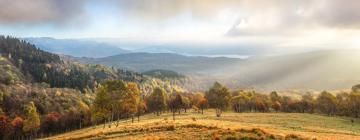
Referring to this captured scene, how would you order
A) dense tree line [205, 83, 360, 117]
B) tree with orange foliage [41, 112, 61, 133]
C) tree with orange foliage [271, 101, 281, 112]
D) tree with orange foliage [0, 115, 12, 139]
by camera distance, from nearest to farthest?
dense tree line [205, 83, 360, 117] < tree with orange foliage [0, 115, 12, 139] < tree with orange foliage [41, 112, 61, 133] < tree with orange foliage [271, 101, 281, 112]

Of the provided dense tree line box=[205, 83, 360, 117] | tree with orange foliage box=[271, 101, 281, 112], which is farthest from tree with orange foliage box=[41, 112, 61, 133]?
tree with orange foliage box=[271, 101, 281, 112]

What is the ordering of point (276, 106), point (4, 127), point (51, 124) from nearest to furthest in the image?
point (4, 127), point (51, 124), point (276, 106)

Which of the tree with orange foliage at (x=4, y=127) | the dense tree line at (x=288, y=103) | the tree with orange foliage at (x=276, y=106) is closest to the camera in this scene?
the dense tree line at (x=288, y=103)

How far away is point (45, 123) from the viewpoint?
506 ft

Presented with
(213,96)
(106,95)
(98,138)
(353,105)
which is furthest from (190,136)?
(353,105)

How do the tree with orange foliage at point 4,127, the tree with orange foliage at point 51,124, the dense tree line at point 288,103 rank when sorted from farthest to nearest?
the tree with orange foliage at point 51,124
the tree with orange foliage at point 4,127
the dense tree line at point 288,103

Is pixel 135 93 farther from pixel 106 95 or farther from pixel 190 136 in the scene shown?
pixel 190 136

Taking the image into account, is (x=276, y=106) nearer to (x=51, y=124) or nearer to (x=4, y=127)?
(x=51, y=124)

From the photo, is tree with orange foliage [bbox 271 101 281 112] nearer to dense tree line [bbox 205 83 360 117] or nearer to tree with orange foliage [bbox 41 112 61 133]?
dense tree line [bbox 205 83 360 117]

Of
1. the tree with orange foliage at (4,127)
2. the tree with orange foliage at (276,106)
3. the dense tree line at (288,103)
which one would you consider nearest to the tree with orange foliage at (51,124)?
the tree with orange foliage at (4,127)

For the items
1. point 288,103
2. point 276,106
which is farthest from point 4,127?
point 288,103

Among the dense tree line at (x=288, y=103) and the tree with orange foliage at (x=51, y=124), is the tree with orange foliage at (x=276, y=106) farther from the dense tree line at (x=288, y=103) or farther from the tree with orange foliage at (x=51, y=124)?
the tree with orange foliage at (x=51, y=124)

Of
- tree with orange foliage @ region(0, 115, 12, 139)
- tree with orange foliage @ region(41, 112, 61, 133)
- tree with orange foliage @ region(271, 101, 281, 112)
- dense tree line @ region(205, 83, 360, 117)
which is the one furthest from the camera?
tree with orange foliage @ region(271, 101, 281, 112)

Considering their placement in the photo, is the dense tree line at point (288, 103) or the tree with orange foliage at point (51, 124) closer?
the dense tree line at point (288, 103)
